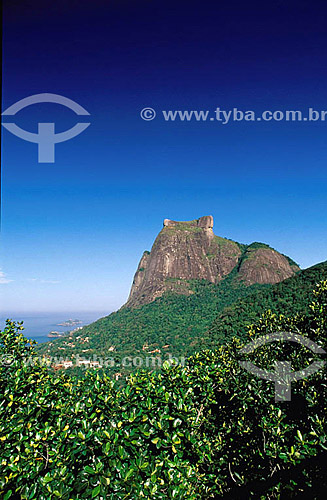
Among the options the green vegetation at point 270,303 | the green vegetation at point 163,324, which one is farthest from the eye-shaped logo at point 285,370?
the green vegetation at point 163,324

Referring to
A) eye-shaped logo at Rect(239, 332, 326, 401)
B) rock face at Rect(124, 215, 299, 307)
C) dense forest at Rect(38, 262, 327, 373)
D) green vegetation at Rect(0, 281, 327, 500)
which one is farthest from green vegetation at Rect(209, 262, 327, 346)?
green vegetation at Rect(0, 281, 327, 500)

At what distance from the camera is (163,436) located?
148 inches

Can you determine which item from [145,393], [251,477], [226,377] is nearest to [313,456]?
[251,477]

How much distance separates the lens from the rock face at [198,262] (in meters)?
84.6

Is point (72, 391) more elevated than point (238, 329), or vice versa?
point (72, 391)

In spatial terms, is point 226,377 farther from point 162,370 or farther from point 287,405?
point 162,370

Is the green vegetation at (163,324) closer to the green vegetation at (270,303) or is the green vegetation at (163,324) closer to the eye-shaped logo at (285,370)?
the green vegetation at (270,303)

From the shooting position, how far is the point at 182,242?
95188mm

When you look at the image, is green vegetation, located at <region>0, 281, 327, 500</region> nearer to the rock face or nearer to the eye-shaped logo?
the eye-shaped logo

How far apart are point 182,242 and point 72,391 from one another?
3539 inches

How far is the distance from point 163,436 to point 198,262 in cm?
8878

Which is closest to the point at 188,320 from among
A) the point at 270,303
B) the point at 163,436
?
the point at 270,303

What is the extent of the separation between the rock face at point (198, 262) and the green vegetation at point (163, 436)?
7838 cm

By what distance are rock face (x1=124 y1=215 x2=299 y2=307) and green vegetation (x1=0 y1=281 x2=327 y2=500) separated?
7838cm
